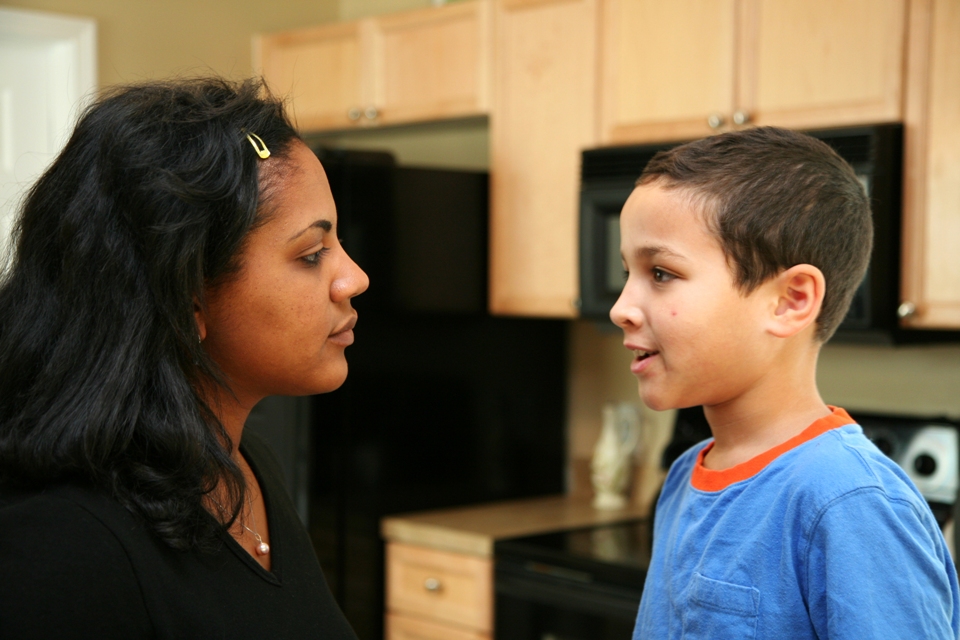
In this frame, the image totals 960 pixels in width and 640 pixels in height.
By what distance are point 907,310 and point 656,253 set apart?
1416 mm

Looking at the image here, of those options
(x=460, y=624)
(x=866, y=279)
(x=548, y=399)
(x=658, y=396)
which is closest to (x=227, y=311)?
(x=658, y=396)

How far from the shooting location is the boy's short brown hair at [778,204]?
3.51ft

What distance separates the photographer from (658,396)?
1115 mm

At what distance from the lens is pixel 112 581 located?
0.84m

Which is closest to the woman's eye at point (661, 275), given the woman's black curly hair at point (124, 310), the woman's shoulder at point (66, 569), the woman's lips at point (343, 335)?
the woman's lips at point (343, 335)

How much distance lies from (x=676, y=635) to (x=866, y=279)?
1417mm

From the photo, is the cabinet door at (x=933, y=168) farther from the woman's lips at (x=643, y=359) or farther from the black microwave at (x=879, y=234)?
the woman's lips at (x=643, y=359)

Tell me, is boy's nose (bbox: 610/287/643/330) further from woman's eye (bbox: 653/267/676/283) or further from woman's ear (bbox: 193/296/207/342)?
woman's ear (bbox: 193/296/207/342)

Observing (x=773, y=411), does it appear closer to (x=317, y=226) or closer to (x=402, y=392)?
(x=317, y=226)

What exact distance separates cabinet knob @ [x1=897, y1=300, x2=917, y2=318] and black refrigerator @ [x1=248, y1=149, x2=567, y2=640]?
49.0 inches

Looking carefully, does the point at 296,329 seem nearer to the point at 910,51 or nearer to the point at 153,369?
the point at 153,369

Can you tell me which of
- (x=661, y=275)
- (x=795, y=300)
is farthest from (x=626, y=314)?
(x=795, y=300)

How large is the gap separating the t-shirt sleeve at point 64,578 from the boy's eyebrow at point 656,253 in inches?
22.7

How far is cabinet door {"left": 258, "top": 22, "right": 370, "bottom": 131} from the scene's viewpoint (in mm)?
3398
